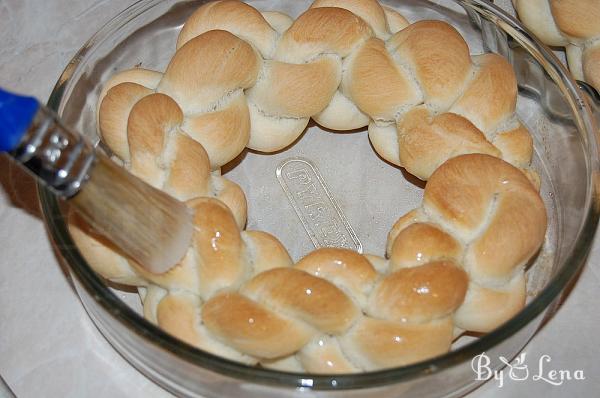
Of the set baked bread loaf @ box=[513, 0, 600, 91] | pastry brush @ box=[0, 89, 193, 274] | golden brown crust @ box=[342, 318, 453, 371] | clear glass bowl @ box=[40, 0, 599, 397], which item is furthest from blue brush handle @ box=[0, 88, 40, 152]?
baked bread loaf @ box=[513, 0, 600, 91]

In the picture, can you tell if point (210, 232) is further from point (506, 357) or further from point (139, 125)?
point (506, 357)

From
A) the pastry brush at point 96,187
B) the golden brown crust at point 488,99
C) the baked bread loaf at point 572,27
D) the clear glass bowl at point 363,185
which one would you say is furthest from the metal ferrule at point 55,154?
the baked bread loaf at point 572,27

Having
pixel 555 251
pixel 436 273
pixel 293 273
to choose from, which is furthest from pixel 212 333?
pixel 555 251

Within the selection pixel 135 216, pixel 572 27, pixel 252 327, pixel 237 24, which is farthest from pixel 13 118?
pixel 572 27

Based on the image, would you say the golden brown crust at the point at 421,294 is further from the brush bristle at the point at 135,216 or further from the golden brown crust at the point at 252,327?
the brush bristle at the point at 135,216

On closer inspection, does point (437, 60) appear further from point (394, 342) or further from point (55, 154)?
point (55, 154)

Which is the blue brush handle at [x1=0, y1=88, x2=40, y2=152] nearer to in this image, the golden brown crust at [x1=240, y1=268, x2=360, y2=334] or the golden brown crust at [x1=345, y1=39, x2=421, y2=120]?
the golden brown crust at [x1=240, y1=268, x2=360, y2=334]
